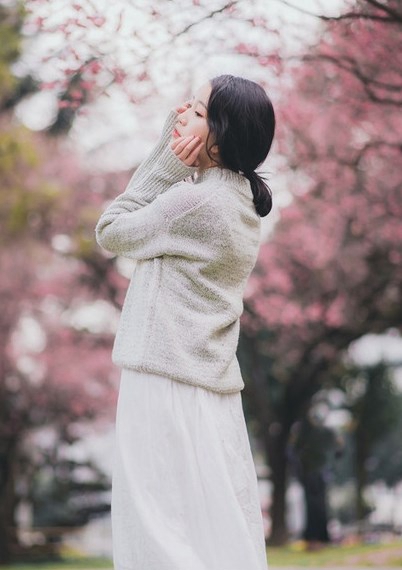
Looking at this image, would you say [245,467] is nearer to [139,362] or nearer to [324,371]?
[139,362]

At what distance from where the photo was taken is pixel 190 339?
8.58 feet

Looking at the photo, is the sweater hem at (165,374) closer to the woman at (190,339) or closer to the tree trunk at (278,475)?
the woman at (190,339)

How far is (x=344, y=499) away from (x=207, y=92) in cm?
2517

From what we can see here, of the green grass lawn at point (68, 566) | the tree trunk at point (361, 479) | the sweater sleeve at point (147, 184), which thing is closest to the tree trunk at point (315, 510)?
the green grass lawn at point (68, 566)

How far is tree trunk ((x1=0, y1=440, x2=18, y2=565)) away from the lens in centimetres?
1678

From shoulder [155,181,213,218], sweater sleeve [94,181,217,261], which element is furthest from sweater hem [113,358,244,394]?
shoulder [155,181,213,218]

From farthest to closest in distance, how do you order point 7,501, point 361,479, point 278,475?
point 361,479, point 7,501, point 278,475

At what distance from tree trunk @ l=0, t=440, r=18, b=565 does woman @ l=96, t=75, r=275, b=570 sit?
582 inches

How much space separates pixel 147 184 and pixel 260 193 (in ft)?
1.01

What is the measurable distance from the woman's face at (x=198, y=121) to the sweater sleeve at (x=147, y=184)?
0.09ft

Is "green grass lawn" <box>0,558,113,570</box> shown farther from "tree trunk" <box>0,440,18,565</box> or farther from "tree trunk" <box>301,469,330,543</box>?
"tree trunk" <box>301,469,330,543</box>

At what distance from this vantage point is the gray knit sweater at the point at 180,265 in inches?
102

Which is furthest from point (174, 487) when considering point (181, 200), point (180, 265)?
point (181, 200)

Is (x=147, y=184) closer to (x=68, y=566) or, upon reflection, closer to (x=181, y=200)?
(x=181, y=200)
